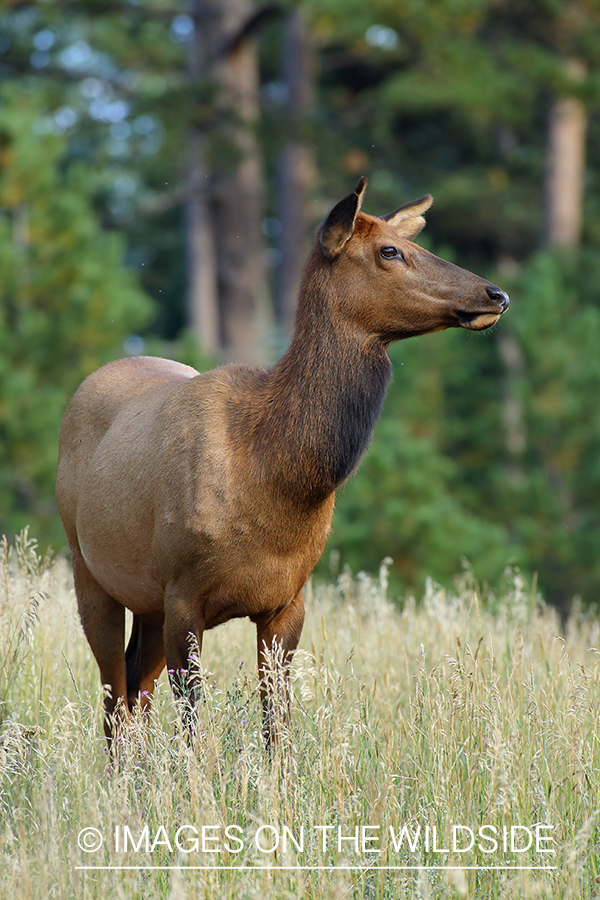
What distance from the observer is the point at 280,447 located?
168 inches

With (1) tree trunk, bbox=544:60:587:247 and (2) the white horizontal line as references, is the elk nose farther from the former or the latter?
A: (1) tree trunk, bbox=544:60:587:247

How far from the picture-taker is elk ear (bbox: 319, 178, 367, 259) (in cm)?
418

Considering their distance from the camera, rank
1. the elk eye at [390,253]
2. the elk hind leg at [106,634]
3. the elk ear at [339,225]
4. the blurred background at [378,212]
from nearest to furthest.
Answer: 1. the elk ear at [339,225]
2. the elk eye at [390,253]
3. the elk hind leg at [106,634]
4. the blurred background at [378,212]

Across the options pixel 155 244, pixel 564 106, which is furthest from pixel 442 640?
pixel 155 244

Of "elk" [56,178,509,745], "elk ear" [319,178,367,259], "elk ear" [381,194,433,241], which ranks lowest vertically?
"elk" [56,178,509,745]

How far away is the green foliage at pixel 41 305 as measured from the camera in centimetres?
1435

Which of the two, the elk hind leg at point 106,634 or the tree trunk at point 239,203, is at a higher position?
the tree trunk at point 239,203

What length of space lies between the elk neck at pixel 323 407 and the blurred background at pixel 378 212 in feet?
29.9

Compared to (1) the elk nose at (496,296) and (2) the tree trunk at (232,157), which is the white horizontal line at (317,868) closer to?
(1) the elk nose at (496,296)

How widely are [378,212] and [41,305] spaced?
257 inches

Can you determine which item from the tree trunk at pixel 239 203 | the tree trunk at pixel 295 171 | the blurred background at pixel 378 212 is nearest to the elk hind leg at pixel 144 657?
the blurred background at pixel 378 212

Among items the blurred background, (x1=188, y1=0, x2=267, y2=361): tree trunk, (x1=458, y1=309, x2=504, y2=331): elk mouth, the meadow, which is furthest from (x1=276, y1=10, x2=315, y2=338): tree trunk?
the meadow

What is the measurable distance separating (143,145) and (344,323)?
2376 cm

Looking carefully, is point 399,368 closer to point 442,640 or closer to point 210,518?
point 442,640
